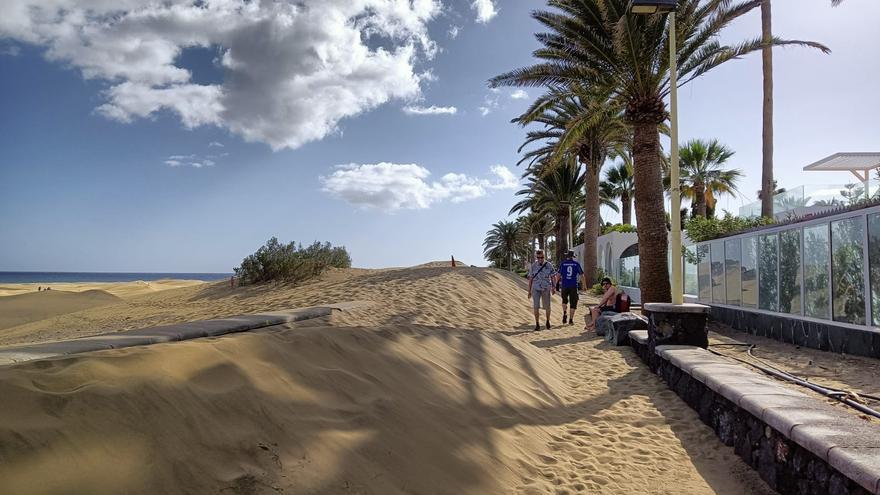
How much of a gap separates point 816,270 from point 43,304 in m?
23.4

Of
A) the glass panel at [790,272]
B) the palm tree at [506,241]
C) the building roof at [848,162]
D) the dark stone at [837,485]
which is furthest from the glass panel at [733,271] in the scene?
the palm tree at [506,241]

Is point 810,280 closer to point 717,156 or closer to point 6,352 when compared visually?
point 6,352

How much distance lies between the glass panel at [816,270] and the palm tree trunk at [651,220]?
2863 mm

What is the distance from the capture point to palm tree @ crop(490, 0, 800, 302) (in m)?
11.7

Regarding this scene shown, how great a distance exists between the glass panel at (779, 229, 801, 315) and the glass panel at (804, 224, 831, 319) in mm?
256

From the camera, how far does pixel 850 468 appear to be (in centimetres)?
246

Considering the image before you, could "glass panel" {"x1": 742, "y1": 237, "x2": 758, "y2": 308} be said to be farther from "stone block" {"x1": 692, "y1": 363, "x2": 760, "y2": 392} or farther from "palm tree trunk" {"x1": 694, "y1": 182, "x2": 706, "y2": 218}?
"palm tree trunk" {"x1": 694, "y1": 182, "x2": 706, "y2": 218}

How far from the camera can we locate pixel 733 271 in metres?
12.9

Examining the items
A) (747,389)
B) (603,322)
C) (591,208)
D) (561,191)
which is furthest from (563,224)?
(747,389)

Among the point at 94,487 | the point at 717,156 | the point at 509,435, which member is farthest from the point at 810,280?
the point at 717,156

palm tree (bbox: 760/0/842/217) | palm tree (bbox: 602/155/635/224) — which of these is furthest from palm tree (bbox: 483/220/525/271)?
palm tree (bbox: 760/0/842/217)

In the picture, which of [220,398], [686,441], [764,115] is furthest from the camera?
[764,115]

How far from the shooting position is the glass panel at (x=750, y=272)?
11545mm

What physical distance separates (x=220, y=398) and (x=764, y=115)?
1980 cm
